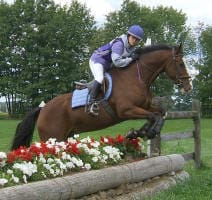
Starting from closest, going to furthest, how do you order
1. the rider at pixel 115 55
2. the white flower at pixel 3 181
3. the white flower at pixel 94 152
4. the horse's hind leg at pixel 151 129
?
the white flower at pixel 3 181 < the white flower at pixel 94 152 < the horse's hind leg at pixel 151 129 < the rider at pixel 115 55

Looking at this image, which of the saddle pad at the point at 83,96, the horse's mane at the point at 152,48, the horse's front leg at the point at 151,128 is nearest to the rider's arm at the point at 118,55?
the saddle pad at the point at 83,96

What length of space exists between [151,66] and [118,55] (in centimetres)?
60

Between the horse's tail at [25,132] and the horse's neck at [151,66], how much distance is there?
6.60 feet

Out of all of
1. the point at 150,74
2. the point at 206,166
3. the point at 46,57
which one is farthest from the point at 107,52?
the point at 46,57

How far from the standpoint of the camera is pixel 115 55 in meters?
7.38

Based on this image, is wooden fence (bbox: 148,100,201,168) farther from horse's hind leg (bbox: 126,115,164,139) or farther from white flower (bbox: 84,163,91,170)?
white flower (bbox: 84,163,91,170)

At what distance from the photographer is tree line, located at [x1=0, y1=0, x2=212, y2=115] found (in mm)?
46312

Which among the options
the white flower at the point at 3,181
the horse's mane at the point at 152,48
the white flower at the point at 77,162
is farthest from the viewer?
the horse's mane at the point at 152,48

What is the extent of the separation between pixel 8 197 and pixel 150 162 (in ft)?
9.07

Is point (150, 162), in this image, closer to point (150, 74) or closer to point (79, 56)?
point (150, 74)

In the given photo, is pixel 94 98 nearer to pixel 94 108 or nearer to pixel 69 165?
pixel 94 108

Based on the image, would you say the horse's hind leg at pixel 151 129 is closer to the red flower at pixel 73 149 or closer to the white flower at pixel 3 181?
the red flower at pixel 73 149

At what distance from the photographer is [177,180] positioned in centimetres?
719

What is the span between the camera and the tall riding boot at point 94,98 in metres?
7.47
